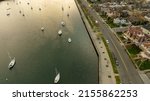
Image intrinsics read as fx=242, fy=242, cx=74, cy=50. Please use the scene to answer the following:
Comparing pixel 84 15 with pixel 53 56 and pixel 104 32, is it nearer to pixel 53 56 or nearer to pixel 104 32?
pixel 104 32

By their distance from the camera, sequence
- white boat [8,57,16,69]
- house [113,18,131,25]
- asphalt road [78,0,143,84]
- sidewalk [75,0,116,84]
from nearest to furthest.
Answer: sidewalk [75,0,116,84], asphalt road [78,0,143,84], white boat [8,57,16,69], house [113,18,131,25]

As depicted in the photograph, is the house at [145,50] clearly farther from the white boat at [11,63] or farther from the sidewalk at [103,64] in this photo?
the white boat at [11,63]

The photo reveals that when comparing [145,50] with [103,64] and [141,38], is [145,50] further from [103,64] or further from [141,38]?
[103,64]

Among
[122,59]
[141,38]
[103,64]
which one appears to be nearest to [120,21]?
[141,38]

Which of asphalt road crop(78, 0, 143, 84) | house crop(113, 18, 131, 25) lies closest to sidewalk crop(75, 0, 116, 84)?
asphalt road crop(78, 0, 143, 84)

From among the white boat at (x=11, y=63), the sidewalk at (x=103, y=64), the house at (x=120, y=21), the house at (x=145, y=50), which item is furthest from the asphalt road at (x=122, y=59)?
the white boat at (x=11, y=63)

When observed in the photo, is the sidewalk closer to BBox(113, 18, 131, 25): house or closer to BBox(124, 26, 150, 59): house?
BBox(124, 26, 150, 59): house

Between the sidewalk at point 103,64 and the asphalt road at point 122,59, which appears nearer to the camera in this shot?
the sidewalk at point 103,64

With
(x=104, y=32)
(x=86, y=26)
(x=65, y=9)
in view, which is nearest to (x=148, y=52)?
(x=104, y=32)
